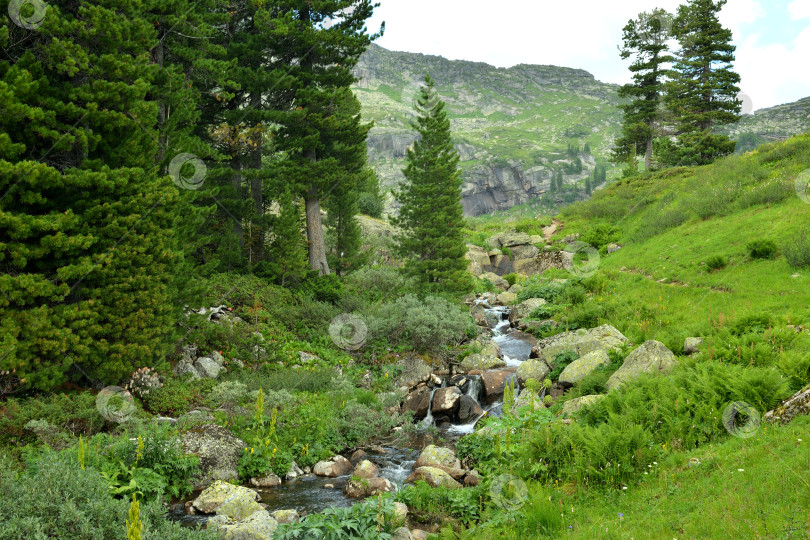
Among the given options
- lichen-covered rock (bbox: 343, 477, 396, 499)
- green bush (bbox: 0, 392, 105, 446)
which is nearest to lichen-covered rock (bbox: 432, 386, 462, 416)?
lichen-covered rock (bbox: 343, 477, 396, 499)

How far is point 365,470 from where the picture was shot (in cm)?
1059

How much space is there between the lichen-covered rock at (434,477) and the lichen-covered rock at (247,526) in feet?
10.8

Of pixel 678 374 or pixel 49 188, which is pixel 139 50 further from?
pixel 678 374

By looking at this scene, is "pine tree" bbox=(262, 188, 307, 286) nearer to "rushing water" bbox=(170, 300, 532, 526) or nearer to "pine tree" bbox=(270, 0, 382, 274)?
"pine tree" bbox=(270, 0, 382, 274)

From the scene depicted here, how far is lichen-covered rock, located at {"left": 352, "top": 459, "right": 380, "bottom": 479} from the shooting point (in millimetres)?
10469

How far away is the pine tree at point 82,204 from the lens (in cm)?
968

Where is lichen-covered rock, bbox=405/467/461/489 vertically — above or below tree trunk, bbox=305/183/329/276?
below

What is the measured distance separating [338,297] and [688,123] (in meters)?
36.2

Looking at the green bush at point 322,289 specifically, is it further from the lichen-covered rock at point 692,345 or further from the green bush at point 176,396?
the lichen-covered rock at point 692,345

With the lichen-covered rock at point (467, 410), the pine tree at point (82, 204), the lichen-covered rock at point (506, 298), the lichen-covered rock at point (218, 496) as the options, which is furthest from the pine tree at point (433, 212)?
the lichen-covered rock at point (218, 496)

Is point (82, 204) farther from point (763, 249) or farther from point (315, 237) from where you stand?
point (763, 249)

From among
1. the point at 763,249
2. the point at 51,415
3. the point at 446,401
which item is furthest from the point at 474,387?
the point at 51,415

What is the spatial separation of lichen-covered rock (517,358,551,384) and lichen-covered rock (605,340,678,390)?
4232 millimetres

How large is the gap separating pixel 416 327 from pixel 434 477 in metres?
9.77
